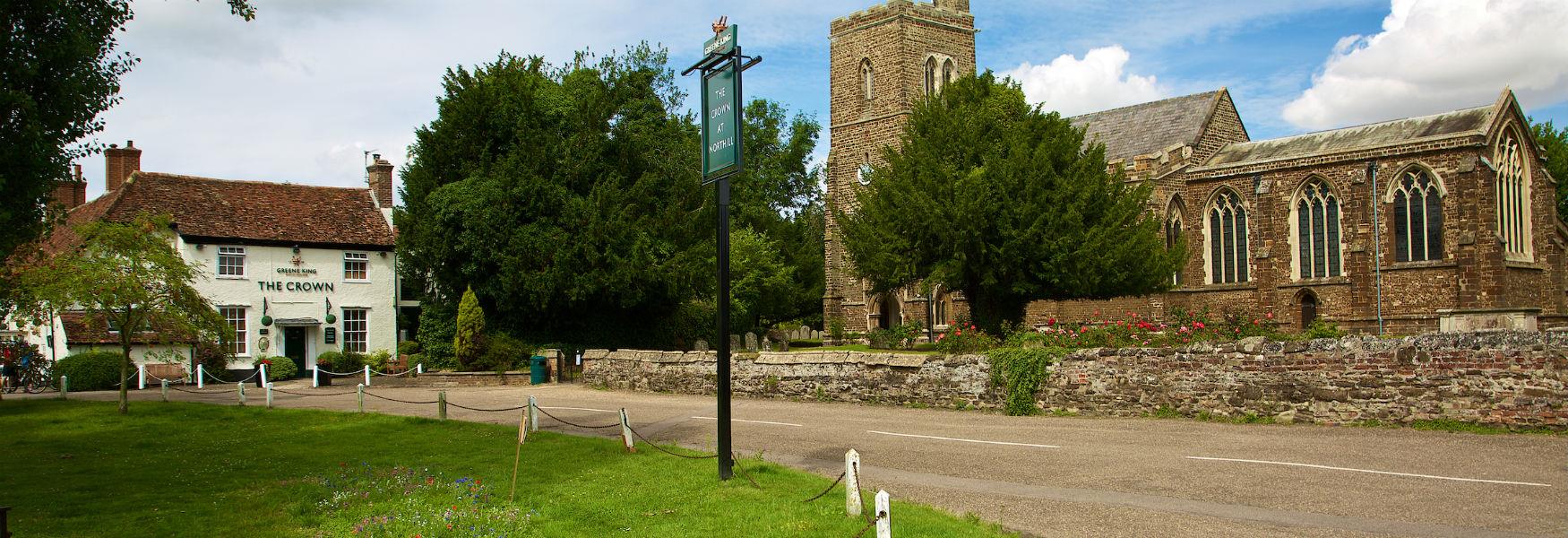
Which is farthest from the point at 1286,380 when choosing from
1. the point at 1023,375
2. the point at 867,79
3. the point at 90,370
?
the point at 867,79

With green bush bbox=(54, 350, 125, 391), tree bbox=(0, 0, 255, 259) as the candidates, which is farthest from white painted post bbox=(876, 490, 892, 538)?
green bush bbox=(54, 350, 125, 391)

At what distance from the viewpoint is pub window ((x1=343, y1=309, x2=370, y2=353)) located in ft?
119

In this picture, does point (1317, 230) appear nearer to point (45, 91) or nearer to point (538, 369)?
point (538, 369)

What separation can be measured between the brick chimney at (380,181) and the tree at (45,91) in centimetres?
2754

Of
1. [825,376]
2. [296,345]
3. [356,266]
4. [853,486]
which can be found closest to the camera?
[853,486]

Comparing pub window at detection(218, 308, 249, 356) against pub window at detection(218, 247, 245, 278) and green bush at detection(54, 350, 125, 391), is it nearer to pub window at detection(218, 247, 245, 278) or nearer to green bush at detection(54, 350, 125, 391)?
pub window at detection(218, 247, 245, 278)

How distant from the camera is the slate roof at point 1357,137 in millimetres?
36844

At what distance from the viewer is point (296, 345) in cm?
3544

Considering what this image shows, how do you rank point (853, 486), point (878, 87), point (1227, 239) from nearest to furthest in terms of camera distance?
1. point (853, 486)
2. point (1227, 239)
3. point (878, 87)

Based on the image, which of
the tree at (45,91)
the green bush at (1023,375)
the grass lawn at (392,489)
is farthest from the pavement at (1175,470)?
the tree at (45,91)

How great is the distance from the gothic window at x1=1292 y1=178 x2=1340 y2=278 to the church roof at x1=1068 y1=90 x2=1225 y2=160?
5601 millimetres

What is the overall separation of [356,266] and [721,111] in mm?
29632

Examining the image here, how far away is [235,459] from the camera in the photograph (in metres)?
13.8

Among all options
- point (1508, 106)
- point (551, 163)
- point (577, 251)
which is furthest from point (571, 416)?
point (1508, 106)
